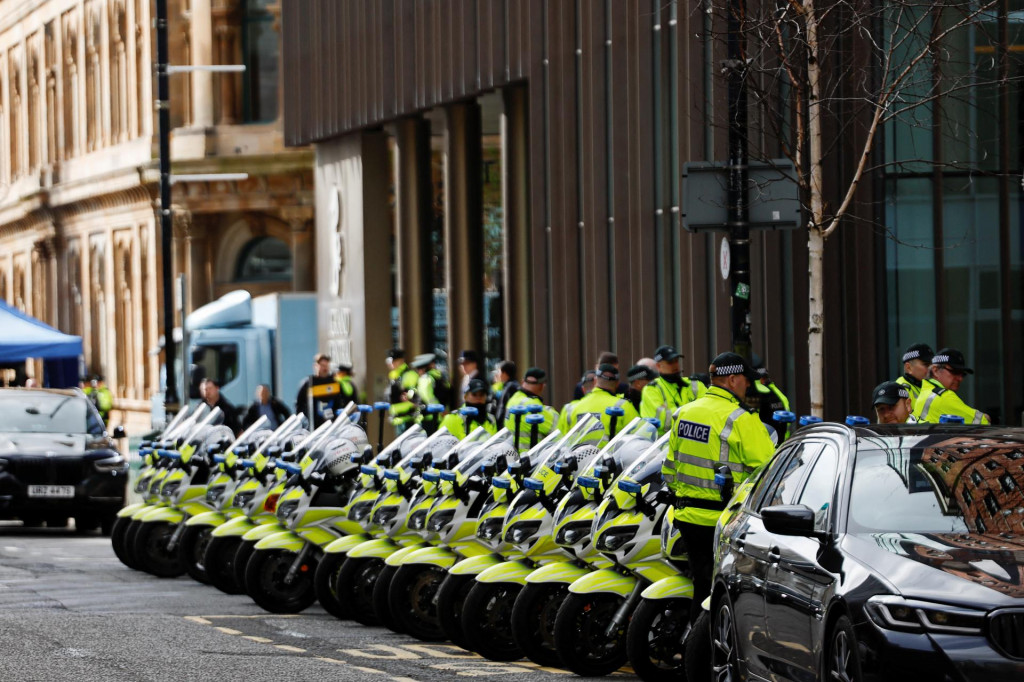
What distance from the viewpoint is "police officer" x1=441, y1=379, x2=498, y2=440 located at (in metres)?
15.2

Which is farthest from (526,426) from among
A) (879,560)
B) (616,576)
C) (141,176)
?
(141,176)

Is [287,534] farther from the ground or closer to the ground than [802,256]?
closer to the ground

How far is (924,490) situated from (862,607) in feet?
3.12

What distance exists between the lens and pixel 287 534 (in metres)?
15.5

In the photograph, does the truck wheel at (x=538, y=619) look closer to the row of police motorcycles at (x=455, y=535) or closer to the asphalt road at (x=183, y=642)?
the row of police motorcycles at (x=455, y=535)

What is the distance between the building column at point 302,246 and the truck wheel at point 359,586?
37773 mm

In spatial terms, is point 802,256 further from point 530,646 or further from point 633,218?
point 530,646

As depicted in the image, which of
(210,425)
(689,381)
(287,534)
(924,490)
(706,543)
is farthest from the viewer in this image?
(210,425)

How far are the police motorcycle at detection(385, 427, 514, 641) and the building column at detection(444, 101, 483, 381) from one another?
18794mm

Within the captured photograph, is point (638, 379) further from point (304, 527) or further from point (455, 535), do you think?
point (455, 535)

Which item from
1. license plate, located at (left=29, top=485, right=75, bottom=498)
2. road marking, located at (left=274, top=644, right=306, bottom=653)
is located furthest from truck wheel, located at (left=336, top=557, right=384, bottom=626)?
license plate, located at (left=29, top=485, right=75, bottom=498)

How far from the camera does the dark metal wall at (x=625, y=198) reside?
21.3 m

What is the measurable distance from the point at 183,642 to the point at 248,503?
3.18 m

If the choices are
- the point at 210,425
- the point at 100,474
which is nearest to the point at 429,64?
the point at 100,474
